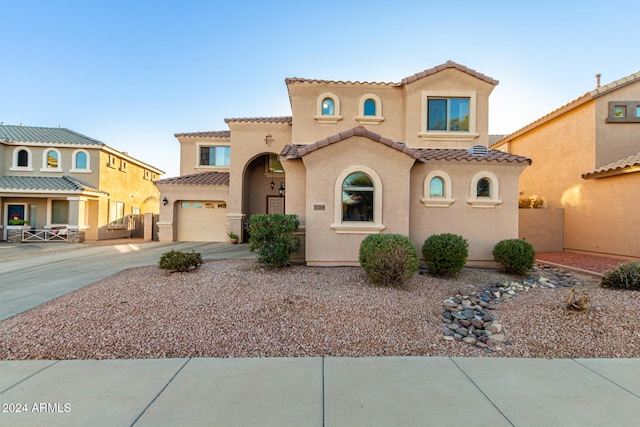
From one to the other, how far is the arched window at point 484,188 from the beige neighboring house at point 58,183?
21330 millimetres

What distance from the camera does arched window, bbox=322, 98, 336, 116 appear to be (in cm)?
1174

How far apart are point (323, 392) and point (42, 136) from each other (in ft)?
85.9

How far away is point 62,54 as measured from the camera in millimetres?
14297

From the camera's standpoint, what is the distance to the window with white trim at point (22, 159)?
1853cm

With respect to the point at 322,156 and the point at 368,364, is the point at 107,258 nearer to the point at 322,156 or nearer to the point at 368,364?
the point at 322,156

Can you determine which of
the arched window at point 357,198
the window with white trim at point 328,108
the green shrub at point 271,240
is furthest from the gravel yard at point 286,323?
the window with white trim at point 328,108

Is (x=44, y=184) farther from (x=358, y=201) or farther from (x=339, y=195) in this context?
(x=358, y=201)

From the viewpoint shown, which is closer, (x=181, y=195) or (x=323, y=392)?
(x=323, y=392)

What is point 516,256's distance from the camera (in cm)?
852

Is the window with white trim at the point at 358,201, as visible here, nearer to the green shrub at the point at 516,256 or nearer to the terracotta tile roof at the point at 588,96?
the green shrub at the point at 516,256

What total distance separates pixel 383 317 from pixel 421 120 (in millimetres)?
8857

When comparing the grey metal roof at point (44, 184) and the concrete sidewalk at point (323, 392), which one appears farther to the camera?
Answer: the grey metal roof at point (44, 184)

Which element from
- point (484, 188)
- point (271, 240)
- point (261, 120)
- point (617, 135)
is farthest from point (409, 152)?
point (617, 135)

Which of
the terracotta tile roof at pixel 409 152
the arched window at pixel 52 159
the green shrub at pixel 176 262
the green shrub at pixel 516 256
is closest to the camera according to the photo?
the green shrub at pixel 176 262
